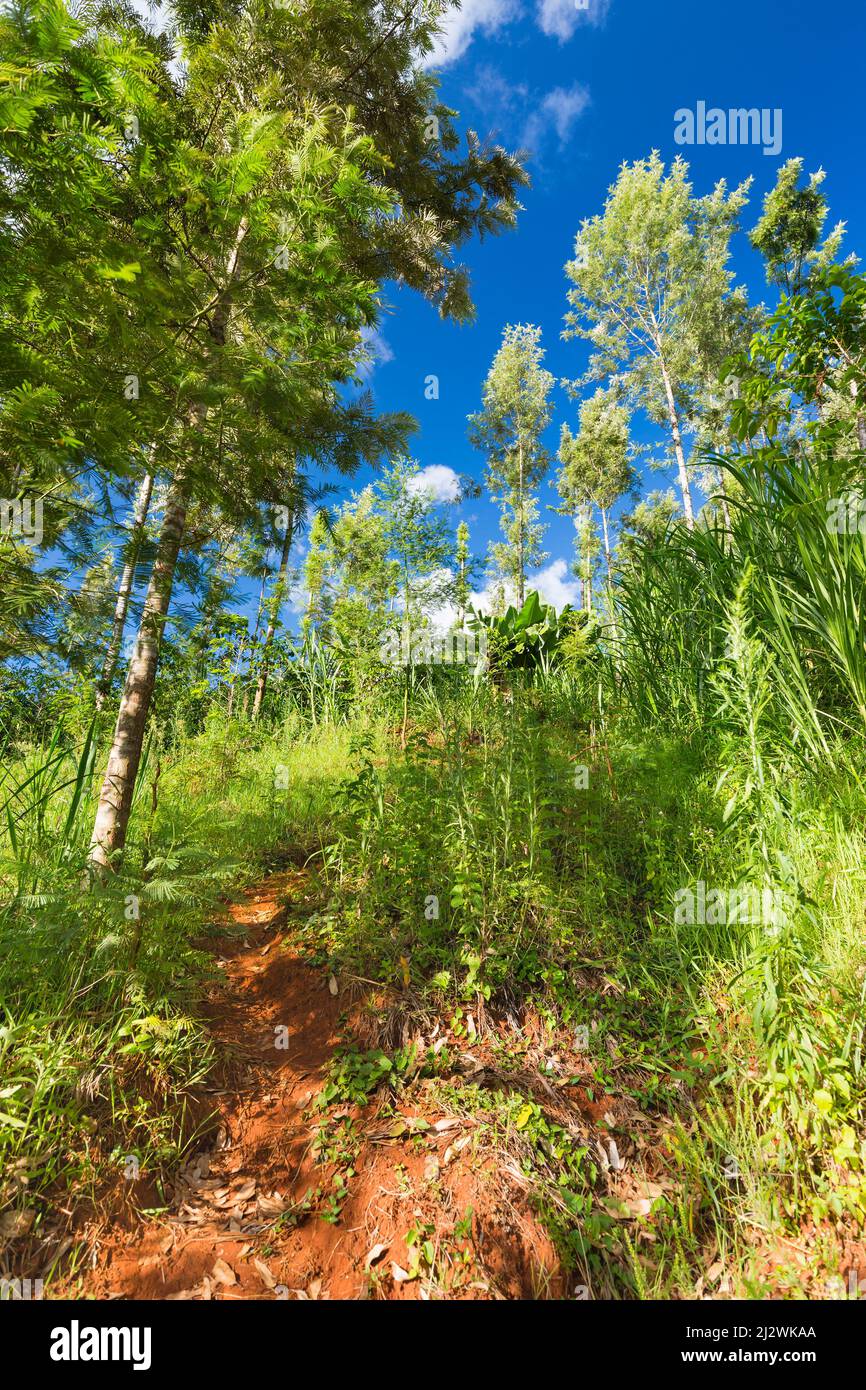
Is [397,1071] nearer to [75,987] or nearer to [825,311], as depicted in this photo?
[75,987]

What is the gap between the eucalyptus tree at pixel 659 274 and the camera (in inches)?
630

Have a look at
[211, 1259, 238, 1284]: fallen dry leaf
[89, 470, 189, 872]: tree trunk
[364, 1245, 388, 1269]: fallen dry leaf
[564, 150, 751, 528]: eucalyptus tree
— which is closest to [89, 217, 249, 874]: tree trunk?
[89, 470, 189, 872]: tree trunk

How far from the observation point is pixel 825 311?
323 centimetres

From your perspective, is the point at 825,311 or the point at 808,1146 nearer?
the point at 808,1146

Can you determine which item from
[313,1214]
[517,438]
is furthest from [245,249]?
[517,438]

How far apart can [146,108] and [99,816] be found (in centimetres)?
293

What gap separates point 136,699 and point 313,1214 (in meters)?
2.26

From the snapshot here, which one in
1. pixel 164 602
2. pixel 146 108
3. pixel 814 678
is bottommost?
pixel 814 678

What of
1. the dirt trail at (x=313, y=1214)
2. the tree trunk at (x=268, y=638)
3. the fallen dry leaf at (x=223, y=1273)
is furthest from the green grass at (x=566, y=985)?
the tree trunk at (x=268, y=638)

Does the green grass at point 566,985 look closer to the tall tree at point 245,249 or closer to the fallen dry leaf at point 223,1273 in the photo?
the fallen dry leaf at point 223,1273

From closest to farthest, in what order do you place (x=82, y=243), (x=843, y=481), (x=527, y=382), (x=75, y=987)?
(x=82, y=243), (x=75, y=987), (x=843, y=481), (x=527, y=382)

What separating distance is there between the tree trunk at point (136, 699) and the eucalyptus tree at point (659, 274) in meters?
16.1

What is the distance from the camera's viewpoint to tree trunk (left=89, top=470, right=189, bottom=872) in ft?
8.20

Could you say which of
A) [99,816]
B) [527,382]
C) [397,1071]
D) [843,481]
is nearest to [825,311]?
[843,481]
